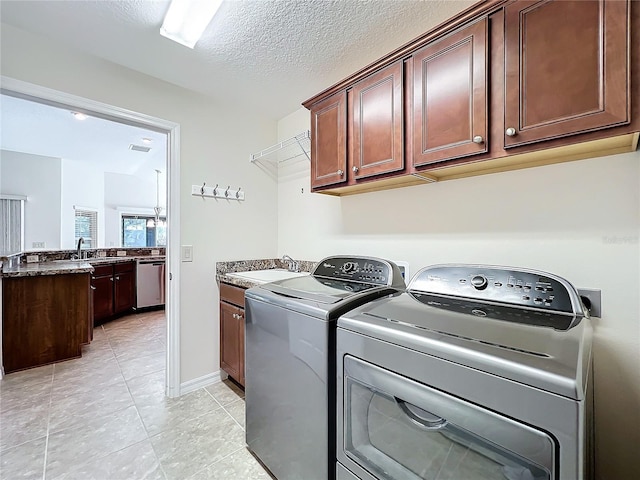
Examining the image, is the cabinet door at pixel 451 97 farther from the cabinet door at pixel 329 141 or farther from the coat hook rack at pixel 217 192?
the coat hook rack at pixel 217 192

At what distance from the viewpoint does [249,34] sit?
1.67m

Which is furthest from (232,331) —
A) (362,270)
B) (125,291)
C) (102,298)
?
(125,291)

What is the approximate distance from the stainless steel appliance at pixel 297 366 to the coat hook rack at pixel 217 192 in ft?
3.83

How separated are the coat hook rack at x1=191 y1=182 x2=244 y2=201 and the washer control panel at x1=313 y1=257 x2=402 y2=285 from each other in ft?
3.54

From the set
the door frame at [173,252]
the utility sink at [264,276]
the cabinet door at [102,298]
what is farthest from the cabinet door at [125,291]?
the utility sink at [264,276]

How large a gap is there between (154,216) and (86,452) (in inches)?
240

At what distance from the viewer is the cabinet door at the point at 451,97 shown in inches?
47.6

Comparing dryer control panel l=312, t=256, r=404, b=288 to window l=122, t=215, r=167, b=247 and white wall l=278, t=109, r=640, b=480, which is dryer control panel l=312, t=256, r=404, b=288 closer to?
white wall l=278, t=109, r=640, b=480

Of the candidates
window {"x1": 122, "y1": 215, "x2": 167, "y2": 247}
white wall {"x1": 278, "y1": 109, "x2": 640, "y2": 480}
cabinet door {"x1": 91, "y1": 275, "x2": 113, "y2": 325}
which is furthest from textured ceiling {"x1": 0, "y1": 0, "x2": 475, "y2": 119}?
window {"x1": 122, "y1": 215, "x2": 167, "y2": 247}

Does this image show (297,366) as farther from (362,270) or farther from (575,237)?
(575,237)

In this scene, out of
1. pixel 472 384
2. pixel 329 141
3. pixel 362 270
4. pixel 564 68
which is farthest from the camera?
pixel 329 141

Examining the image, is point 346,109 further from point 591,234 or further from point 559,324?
point 559,324

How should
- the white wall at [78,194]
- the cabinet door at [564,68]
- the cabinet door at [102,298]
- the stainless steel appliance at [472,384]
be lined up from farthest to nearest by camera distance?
the white wall at [78,194]
the cabinet door at [102,298]
the cabinet door at [564,68]
the stainless steel appliance at [472,384]

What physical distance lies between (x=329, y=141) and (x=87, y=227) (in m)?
6.33
